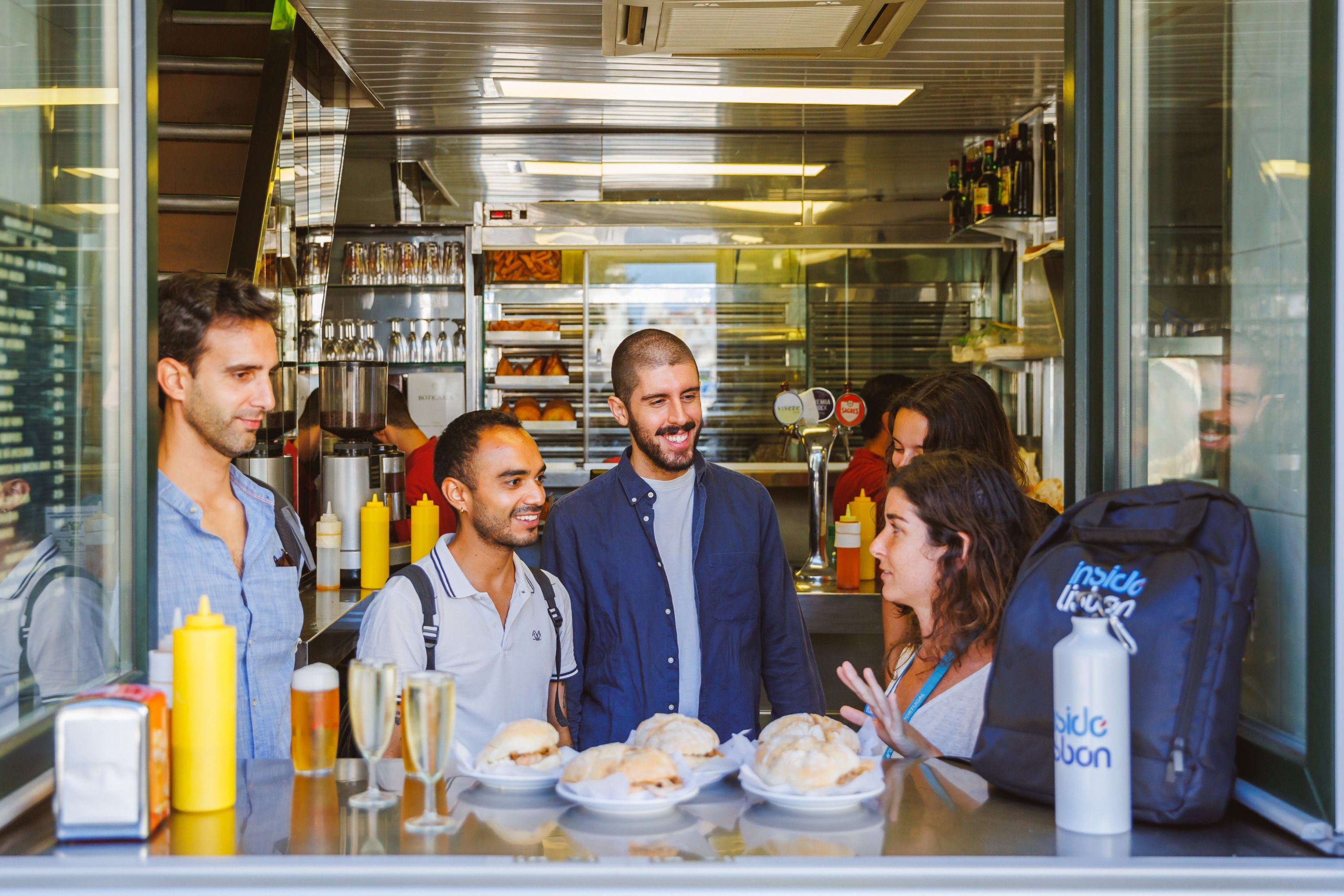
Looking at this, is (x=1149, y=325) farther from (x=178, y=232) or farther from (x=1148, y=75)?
(x=178, y=232)

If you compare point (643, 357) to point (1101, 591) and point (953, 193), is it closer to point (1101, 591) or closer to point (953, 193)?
point (1101, 591)

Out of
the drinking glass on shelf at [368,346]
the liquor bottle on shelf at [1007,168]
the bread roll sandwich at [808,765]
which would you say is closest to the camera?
the bread roll sandwich at [808,765]

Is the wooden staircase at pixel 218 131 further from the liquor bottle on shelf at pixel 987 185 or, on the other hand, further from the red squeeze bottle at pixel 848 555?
the liquor bottle on shelf at pixel 987 185

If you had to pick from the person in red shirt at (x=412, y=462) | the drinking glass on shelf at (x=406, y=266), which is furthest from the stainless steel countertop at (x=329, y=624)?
the drinking glass on shelf at (x=406, y=266)

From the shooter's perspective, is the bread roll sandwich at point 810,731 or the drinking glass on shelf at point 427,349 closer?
the bread roll sandwich at point 810,731

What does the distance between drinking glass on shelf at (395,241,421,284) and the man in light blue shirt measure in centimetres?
416

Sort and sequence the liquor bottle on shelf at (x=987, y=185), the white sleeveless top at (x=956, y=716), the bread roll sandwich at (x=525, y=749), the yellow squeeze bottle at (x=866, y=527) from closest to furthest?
the bread roll sandwich at (x=525, y=749) < the white sleeveless top at (x=956, y=716) < the yellow squeeze bottle at (x=866, y=527) < the liquor bottle on shelf at (x=987, y=185)

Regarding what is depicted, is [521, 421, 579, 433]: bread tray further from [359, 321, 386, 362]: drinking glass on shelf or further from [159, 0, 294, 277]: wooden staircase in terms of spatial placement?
[159, 0, 294, 277]: wooden staircase

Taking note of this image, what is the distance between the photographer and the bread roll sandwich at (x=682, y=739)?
1.60 meters

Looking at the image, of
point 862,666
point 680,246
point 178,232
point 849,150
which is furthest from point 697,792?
point 849,150

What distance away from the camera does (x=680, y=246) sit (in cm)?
658

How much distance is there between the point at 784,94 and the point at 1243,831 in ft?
16.1

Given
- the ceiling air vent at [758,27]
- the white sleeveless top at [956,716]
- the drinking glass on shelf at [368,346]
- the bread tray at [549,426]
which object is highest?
the ceiling air vent at [758,27]

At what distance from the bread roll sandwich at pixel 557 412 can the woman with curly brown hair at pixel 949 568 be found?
445 centimetres
